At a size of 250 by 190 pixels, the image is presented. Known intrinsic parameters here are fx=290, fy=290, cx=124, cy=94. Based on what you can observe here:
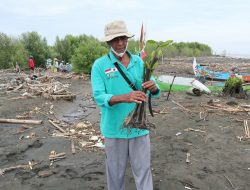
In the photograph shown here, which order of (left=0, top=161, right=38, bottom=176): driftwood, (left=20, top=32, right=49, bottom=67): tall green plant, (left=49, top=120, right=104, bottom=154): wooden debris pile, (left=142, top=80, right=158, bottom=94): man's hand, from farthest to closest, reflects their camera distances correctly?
(left=20, top=32, right=49, bottom=67): tall green plant < (left=49, top=120, right=104, bottom=154): wooden debris pile < (left=0, top=161, right=38, bottom=176): driftwood < (left=142, top=80, right=158, bottom=94): man's hand

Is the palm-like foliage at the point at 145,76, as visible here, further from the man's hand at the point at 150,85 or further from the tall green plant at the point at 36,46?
the tall green plant at the point at 36,46

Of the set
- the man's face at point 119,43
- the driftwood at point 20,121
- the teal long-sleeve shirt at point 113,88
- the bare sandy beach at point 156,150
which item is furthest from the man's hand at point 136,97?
the driftwood at point 20,121

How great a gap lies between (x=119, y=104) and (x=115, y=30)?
73 cm

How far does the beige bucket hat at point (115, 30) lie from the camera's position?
2.77 m

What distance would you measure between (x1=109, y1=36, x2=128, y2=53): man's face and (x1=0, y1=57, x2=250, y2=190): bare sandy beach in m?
2.58

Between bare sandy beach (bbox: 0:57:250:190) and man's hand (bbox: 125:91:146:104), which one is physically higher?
man's hand (bbox: 125:91:146:104)

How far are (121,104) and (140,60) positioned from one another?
506 mm

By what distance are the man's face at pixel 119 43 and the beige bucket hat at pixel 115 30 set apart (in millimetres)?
52

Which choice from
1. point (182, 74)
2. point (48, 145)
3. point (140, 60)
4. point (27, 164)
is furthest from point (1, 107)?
point (182, 74)

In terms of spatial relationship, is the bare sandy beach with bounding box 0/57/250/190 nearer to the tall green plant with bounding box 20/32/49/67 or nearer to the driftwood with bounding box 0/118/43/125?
the driftwood with bounding box 0/118/43/125

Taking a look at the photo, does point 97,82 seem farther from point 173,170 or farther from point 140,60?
point 173,170

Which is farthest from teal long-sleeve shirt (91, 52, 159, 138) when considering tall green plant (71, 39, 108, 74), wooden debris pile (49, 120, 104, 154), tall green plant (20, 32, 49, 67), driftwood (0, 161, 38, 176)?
tall green plant (20, 32, 49, 67)

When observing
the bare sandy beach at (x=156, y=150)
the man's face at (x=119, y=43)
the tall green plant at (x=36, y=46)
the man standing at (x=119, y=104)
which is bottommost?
the bare sandy beach at (x=156, y=150)

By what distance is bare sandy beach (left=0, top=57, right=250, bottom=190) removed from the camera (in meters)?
4.94
